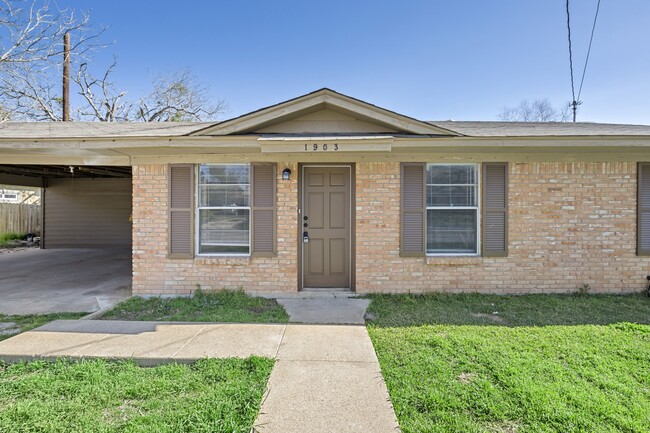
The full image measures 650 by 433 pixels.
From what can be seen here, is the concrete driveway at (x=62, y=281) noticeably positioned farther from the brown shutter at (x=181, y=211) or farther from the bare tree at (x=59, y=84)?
the bare tree at (x=59, y=84)

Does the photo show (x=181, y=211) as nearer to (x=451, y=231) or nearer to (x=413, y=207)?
(x=413, y=207)

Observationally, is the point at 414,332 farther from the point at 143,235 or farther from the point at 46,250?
the point at 46,250

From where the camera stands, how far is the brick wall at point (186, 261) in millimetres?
5613

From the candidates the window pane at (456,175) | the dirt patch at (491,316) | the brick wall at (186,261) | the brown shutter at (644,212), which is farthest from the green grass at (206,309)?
the brown shutter at (644,212)

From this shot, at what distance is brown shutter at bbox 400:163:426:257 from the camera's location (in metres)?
5.63

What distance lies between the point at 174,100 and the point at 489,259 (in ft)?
71.9

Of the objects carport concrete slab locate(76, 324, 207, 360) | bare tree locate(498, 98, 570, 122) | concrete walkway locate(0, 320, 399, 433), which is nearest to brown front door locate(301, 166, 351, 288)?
concrete walkway locate(0, 320, 399, 433)

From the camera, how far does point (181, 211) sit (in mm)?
5676

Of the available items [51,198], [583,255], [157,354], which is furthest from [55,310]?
[51,198]

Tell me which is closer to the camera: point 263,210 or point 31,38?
point 263,210

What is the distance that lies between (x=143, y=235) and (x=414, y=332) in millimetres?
4730

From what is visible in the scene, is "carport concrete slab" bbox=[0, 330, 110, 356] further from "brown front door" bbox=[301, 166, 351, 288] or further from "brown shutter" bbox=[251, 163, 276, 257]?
"brown front door" bbox=[301, 166, 351, 288]

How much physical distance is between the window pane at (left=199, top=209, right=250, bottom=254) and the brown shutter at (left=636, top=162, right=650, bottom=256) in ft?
22.5

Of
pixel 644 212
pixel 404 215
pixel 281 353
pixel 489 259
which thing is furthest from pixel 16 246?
pixel 644 212
